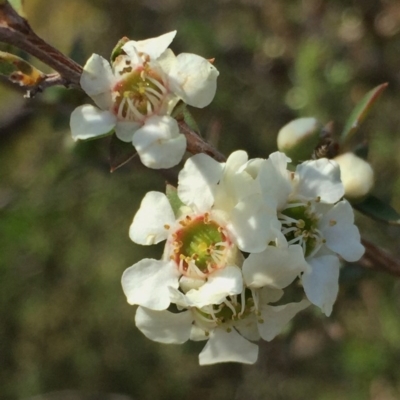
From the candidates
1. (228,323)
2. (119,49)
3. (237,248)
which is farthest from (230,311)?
(119,49)

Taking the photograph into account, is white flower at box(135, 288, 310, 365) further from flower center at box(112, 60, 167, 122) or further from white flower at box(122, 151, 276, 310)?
flower center at box(112, 60, 167, 122)

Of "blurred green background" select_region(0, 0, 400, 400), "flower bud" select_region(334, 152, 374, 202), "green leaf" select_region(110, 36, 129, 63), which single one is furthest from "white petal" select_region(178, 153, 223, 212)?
"blurred green background" select_region(0, 0, 400, 400)

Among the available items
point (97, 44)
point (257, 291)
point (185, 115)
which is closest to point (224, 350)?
point (257, 291)

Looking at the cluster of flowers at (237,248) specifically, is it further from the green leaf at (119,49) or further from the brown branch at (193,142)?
the green leaf at (119,49)

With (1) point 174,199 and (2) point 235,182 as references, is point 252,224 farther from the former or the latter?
(1) point 174,199

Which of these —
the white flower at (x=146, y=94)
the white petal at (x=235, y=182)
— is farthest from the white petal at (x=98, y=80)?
the white petal at (x=235, y=182)

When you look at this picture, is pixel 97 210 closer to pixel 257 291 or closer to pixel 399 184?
pixel 399 184

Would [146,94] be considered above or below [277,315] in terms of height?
above
